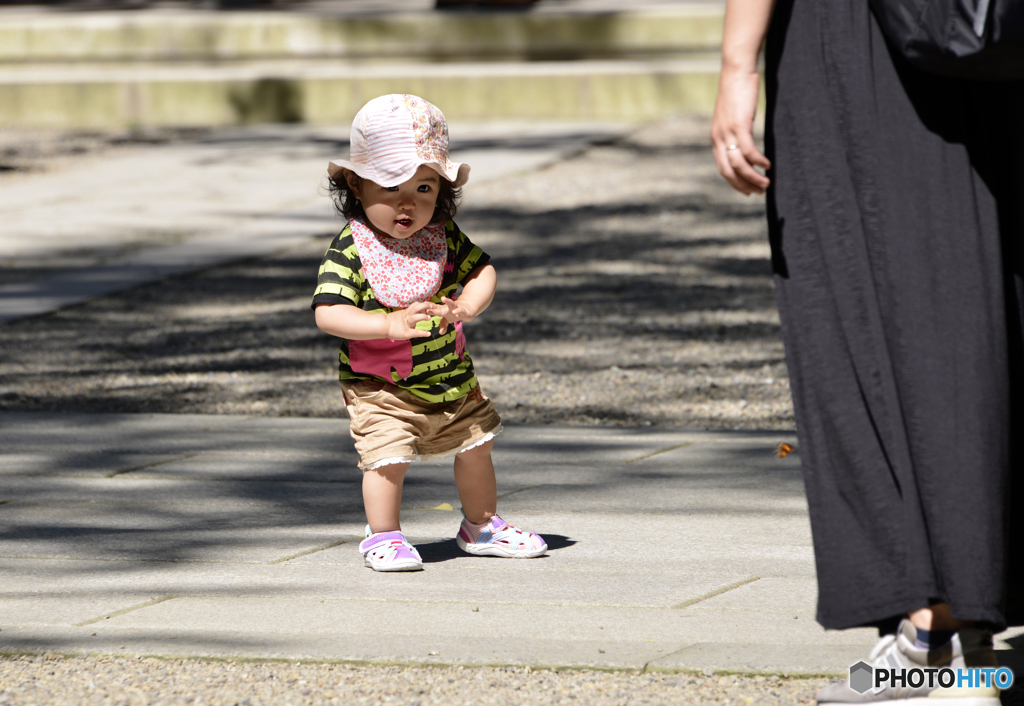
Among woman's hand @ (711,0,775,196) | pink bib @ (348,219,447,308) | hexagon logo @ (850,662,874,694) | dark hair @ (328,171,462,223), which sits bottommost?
hexagon logo @ (850,662,874,694)

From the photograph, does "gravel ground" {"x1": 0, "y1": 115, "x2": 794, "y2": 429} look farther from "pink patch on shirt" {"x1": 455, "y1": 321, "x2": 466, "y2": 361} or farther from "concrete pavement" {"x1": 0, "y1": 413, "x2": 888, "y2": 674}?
"pink patch on shirt" {"x1": 455, "y1": 321, "x2": 466, "y2": 361}

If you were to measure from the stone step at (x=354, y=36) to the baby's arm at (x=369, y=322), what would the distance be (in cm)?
1420

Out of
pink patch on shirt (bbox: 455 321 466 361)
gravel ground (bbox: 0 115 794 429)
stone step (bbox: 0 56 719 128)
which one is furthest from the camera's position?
stone step (bbox: 0 56 719 128)

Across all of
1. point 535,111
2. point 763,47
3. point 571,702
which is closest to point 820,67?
point 763,47

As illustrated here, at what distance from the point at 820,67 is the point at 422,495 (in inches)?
86.6

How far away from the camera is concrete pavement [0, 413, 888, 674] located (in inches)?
111

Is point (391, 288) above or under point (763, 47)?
under

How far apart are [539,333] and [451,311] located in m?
3.89

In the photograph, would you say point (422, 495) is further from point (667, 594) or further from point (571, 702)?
point (571, 702)

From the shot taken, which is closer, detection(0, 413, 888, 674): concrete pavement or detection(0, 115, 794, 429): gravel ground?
detection(0, 413, 888, 674): concrete pavement

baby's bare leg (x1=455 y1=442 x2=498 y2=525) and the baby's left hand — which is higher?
the baby's left hand

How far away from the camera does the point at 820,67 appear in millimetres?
2322

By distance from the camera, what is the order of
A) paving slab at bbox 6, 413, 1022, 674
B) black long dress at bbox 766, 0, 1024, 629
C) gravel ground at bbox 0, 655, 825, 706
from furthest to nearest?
paving slab at bbox 6, 413, 1022, 674, gravel ground at bbox 0, 655, 825, 706, black long dress at bbox 766, 0, 1024, 629

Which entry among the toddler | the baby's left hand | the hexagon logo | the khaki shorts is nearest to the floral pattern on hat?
the toddler
